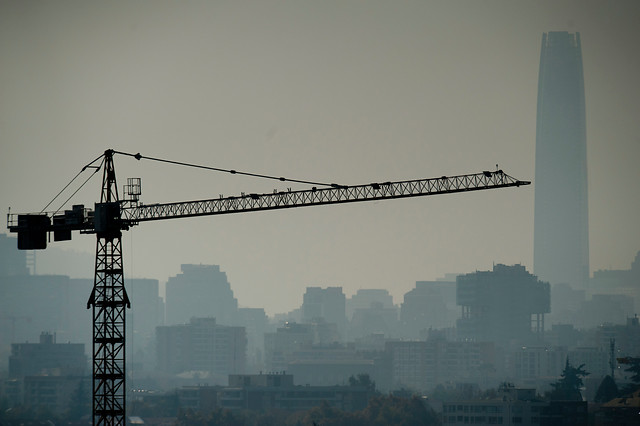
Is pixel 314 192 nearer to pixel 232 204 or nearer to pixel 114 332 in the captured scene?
pixel 232 204

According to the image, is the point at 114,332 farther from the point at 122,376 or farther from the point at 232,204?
the point at 232,204

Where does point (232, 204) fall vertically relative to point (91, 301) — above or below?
above

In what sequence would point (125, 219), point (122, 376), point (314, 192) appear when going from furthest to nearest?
point (314, 192) → point (125, 219) → point (122, 376)

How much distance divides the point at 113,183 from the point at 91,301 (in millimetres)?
15092

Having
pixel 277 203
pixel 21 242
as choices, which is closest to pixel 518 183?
pixel 277 203

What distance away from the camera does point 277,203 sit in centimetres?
13438

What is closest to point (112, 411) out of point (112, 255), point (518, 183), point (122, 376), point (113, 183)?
point (122, 376)

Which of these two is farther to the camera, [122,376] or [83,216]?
[83,216]

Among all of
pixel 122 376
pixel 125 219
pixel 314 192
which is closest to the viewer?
pixel 122 376

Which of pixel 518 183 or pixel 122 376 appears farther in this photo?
pixel 518 183

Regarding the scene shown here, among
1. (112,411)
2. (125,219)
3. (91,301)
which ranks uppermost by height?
(125,219)

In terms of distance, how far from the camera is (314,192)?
132m

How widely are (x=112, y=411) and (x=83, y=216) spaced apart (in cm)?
1920

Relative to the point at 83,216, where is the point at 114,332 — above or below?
below
